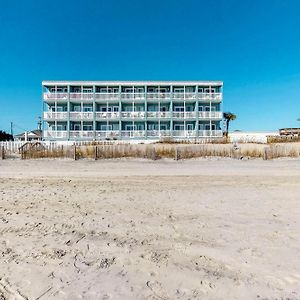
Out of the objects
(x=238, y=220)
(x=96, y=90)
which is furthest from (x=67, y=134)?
(x=238, y=220)

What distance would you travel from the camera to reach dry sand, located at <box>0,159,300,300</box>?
3168mm

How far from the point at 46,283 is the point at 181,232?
2583 millimetres

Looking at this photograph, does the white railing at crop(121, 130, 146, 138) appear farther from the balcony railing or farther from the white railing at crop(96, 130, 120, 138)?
the balcony railing

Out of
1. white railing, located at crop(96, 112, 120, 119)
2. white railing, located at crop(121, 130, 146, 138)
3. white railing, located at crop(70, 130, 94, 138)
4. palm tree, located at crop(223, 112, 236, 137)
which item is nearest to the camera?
white railing, located at crop(70, 130, 94, 138)

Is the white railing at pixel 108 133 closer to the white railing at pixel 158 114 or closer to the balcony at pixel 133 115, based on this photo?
the balcony at pixel 133 115

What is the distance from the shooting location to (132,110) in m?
43.7

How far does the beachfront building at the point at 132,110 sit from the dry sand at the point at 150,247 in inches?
1346

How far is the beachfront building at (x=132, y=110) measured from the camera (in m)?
41.7

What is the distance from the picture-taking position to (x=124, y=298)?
299 centimetres

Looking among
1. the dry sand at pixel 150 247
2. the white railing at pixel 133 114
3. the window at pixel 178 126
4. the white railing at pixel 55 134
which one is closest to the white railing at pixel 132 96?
the white railing at pixel 133 114

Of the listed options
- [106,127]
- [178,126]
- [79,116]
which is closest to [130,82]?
[106,127]

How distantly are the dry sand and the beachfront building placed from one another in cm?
3419

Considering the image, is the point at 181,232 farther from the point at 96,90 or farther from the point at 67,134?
the point at 96,90

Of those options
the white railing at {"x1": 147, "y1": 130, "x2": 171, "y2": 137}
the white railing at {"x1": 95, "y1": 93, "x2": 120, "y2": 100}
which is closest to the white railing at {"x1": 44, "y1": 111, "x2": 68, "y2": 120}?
the white railing at {"x1": 95, "y1": 93, "x2": 120, "y2": 100}
